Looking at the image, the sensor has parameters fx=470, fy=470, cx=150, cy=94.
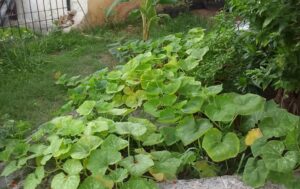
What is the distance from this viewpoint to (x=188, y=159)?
284cm

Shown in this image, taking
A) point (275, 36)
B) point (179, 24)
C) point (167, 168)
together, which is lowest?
point (179, 24)

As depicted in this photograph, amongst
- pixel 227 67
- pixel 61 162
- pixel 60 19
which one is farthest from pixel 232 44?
pixel 60 19

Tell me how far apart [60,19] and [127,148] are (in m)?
4.89

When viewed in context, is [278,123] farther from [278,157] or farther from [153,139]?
[153,139]

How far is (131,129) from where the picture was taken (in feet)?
9.78

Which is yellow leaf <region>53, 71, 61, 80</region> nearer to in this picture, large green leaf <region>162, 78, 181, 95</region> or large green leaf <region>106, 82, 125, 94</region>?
large green leaf <region>106, 82, 125, 94</region>

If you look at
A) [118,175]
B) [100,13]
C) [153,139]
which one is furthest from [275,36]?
[100,13]

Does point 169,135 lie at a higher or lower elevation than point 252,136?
lower

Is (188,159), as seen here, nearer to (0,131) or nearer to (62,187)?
(62,187)

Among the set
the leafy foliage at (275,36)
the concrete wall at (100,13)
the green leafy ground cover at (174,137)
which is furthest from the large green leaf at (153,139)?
the concrete wall at (100,13)

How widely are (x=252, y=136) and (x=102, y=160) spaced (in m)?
0.91

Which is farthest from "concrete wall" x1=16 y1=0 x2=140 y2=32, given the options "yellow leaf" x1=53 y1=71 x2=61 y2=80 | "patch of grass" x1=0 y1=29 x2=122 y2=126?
"yellow leaf" x1=53 y1=71 x2=61 y2=80

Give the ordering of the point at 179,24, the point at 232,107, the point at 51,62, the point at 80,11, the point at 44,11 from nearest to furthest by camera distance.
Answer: the point at 232,107
the point at 51,62
the point at 179,24
the point at 80,11
the point at 44,11

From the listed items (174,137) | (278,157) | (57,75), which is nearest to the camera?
(278,157)
